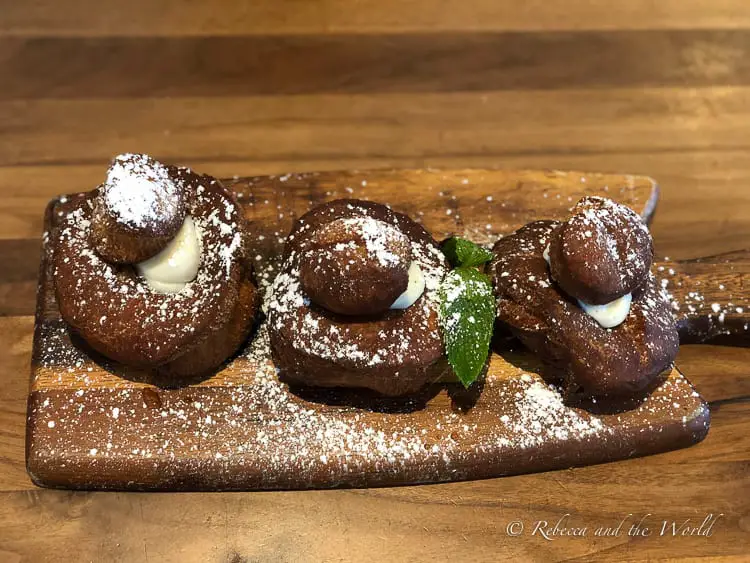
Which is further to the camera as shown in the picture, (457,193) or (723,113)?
(723,113)

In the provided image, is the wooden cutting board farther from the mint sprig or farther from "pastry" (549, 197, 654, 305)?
"pastry" (549, 197, 654, 305)

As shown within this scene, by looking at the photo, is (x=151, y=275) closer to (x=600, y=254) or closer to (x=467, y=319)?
(x=467, y=319)

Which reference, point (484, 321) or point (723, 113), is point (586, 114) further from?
point (484, 321)

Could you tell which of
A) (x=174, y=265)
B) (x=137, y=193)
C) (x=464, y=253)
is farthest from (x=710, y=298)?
(x=137, y=193)

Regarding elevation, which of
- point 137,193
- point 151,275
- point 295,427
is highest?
point 137,193

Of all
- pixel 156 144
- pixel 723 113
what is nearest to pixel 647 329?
pixel 723 113

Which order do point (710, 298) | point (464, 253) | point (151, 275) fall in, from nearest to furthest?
point (151, 275), point (464, 253), point (710, 298)
